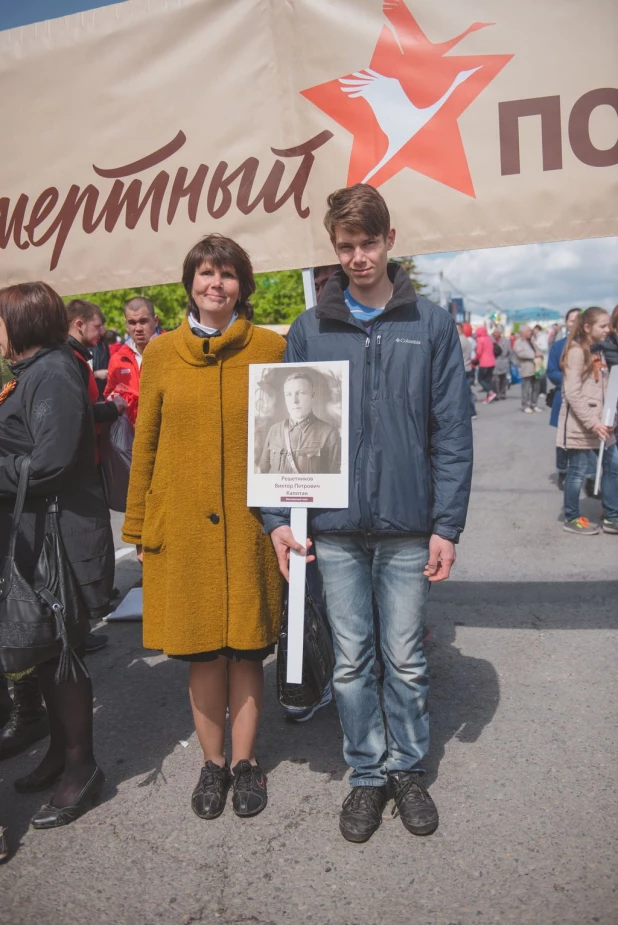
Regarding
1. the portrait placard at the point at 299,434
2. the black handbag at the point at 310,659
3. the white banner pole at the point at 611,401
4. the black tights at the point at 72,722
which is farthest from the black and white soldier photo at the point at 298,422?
the white banner pole at the point at 611,401

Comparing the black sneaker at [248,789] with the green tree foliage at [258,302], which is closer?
the black sneaker at [248,789]

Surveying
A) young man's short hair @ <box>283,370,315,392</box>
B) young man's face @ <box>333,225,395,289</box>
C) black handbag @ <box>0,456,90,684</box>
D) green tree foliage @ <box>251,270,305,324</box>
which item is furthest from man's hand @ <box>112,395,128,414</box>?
green tree foliage @ <box>251,270,305,324</box>

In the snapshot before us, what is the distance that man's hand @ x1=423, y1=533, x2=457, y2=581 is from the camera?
102 inches

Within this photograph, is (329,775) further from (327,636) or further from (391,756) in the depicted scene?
(327,636)

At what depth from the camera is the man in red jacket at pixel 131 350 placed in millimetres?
4897

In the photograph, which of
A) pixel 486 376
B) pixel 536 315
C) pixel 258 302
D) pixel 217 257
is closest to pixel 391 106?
pixel 217 257

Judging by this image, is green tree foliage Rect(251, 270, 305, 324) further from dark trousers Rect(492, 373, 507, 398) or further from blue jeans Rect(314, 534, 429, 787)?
blue jeans Rect(314, 534, 429, 787)

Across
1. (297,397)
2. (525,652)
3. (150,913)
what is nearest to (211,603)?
(297,397)

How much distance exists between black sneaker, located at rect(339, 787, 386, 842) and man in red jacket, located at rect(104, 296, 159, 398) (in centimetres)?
296

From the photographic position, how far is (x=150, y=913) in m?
2.39

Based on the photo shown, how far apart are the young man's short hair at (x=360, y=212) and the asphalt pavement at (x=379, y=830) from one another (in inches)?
82.2

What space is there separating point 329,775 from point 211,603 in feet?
3.17

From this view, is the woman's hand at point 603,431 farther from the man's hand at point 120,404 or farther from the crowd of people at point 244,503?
the crowd of people at point 244,503

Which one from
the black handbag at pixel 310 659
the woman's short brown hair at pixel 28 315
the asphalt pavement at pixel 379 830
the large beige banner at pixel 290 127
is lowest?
the asphalt pavement at pixel 379 830
